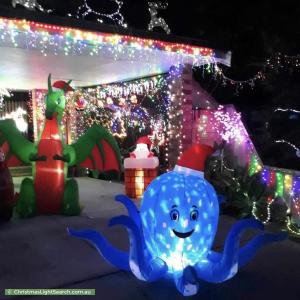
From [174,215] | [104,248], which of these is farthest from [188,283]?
[104,248]

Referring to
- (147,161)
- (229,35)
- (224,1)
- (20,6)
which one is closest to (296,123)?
(147,161)

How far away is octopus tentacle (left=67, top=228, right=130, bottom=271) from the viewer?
3129mm

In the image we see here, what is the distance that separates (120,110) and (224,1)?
13.1 feet

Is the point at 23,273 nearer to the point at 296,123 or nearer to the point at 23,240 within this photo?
the point at 23,240

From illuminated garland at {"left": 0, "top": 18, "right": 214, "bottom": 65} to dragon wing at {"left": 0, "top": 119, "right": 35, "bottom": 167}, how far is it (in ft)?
4.47

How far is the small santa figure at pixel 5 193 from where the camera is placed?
568cm

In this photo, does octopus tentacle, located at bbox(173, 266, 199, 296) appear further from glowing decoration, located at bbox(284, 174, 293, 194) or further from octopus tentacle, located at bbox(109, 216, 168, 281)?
glowing decoration, located at bbox(284, 174, 293, 194)

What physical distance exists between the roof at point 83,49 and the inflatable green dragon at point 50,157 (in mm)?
762

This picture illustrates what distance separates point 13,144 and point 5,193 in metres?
0.89

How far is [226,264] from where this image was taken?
124 inches

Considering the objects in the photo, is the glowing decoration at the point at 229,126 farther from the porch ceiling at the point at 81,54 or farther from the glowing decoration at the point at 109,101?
the glowing decoration at the point at 109,101

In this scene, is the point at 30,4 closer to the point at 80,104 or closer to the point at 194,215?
the point at 194,215

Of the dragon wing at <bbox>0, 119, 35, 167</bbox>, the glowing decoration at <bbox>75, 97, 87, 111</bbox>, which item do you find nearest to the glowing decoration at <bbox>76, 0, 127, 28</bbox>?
the dragon wing at <bbox>0, 119, 35, 167</bbox>

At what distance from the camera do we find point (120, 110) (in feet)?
35.9
